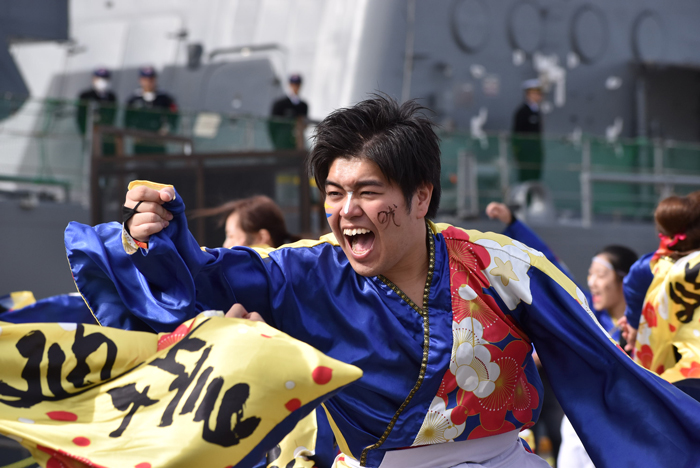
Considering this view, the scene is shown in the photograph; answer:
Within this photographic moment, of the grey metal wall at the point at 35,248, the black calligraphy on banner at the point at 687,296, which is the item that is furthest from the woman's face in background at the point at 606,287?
the grey metal wall at the point at 35,248

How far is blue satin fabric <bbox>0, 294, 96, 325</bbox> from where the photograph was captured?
369cm

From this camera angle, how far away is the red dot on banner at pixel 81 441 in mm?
1571

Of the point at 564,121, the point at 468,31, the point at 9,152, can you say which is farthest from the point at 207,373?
the point at 564,121

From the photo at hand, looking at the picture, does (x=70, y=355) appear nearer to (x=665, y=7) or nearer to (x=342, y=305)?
(x=342, y=305)

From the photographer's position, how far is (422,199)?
2166 millimetres

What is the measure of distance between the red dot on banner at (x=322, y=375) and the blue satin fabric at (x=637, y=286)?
2.68m

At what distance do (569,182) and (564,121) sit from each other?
383 cm

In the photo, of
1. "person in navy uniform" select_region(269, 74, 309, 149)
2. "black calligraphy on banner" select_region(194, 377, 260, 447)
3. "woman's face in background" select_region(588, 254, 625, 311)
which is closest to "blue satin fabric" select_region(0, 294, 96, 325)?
"black calligraphy on banner" select_region(194, 377, 260, 447)

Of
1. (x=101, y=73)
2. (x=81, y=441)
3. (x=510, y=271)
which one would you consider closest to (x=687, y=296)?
(x=510, y=271)

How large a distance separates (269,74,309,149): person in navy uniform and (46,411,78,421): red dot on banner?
274 inches

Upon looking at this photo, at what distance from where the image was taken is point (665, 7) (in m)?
14.8

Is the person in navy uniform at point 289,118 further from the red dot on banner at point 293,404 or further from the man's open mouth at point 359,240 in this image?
the red dot on banner at point 293,404

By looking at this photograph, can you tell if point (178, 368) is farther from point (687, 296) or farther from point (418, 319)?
point (687, 296)

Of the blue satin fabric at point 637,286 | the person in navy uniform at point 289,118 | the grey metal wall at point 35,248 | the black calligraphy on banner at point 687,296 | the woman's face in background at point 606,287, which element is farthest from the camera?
the person in navy uniform at point 289,118
